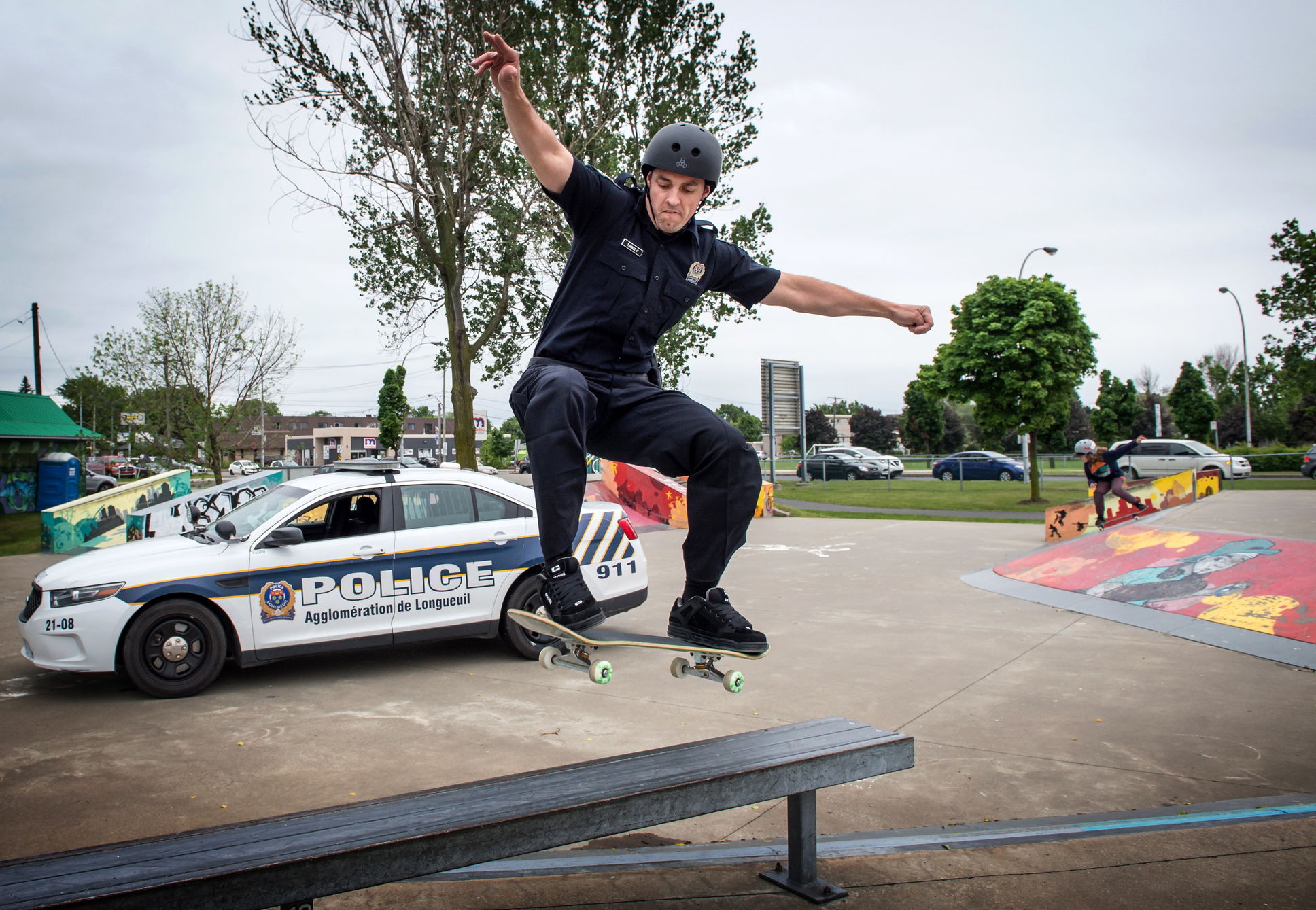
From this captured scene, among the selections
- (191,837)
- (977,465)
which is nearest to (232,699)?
(191,837)

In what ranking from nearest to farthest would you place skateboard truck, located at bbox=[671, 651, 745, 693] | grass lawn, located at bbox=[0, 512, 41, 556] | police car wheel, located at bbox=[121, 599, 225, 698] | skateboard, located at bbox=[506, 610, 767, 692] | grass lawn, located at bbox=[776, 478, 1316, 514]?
skateboard, located at bbox=[506, 610, 767, 692], skateboard truck, located at bbox=[671, 651, 745, 693], police car wheel, located at bbox=[121, 599, 225, 698], grass lawn, located at bbox=[0, 512, 41, 556], grass lawn, located at bbox=[776, 478, 1316, 514]

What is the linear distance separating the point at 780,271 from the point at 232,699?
5467 millimetres

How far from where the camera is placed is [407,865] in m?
2.43

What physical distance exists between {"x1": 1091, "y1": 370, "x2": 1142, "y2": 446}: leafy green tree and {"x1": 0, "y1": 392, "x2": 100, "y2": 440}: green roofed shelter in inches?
2612

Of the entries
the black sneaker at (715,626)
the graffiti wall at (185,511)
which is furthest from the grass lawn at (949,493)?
the black sneaker at (715,626)

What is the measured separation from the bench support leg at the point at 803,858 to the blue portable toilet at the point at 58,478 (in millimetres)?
26576

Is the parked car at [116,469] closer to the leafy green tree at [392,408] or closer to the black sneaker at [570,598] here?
the leafy green tree at [392,408]

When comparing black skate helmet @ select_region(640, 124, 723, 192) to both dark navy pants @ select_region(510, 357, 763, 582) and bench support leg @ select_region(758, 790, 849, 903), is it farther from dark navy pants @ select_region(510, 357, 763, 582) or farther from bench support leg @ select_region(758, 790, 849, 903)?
bench support leg @ select_region(758, 790, 849, 903)

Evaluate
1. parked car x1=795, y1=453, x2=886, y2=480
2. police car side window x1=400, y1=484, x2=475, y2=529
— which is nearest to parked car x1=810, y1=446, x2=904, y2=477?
parked car x1=795, y1=453, x2=886, y2=480

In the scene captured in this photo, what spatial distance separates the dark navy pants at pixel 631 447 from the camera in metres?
2.79

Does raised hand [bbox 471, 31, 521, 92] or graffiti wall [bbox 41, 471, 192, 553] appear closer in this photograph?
raised hand [bbox 471, 31, 521, 92]

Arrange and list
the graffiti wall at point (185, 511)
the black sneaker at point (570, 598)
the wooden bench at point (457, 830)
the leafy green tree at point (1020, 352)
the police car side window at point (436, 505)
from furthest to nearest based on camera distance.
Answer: the leafy green tree at point (1020, 352) < the graffiti wall at point (185, 511) < the police car side window at point (436, 505) < the black sneaker at point (570, 598) < the wooden bench at point (457, 830)

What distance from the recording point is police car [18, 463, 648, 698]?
611 centimetres

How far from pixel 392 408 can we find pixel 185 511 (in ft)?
223
